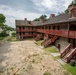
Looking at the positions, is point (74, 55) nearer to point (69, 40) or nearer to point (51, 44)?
point (69, 40)

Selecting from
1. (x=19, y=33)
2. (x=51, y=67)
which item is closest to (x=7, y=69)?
(x=51, y=67)

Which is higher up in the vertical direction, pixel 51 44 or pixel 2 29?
pixel 2 29

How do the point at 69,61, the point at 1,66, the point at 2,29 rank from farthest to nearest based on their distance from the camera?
the point at 2,29
the point at 69,61
the point at 1,66

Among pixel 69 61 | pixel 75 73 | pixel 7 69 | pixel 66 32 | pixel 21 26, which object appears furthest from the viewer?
pixel 21 26

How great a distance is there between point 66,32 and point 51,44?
9512 millimetres

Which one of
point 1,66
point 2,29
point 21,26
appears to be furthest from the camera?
point 2,29

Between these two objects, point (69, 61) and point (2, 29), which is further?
point (2, 29)

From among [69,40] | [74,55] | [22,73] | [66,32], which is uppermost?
[66,32]

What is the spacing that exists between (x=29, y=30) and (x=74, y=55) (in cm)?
3568

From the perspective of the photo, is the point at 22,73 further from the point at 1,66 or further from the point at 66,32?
the point at 66,32

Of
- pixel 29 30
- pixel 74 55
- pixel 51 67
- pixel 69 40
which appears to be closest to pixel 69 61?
pixel 74 55

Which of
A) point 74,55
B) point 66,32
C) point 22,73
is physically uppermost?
point 66,32

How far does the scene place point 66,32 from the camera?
21719 millimetres

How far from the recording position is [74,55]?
60.5 ft
